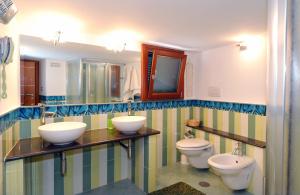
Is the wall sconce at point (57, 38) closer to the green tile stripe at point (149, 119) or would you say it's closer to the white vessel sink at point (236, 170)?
the green tile stripe at point (149, 119)

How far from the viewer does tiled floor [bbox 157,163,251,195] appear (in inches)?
93.2

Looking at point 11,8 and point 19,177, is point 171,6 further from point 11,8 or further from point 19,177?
point 19,177

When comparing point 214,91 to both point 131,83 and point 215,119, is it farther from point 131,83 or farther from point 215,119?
point 131,83

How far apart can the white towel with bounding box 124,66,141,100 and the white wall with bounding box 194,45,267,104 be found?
3.81ft

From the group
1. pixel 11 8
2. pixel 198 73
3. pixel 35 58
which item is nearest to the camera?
pixel 11 8

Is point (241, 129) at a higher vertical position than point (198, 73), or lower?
lower

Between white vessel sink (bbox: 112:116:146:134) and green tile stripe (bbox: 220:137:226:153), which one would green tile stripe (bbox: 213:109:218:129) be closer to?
green tile stripe (bbox: 220:137:226:153)

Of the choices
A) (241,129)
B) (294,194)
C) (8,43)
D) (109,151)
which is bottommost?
(109,151)

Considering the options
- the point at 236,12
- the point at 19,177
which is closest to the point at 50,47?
the point at 19,177

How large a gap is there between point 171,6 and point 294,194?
1423 millimetres

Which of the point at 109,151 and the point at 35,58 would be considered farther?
the point at 109,151

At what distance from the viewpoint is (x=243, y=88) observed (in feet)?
8.71

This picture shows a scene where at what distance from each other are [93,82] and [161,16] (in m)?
1.19

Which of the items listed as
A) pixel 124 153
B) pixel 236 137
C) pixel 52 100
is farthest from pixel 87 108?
pixel 236 137
